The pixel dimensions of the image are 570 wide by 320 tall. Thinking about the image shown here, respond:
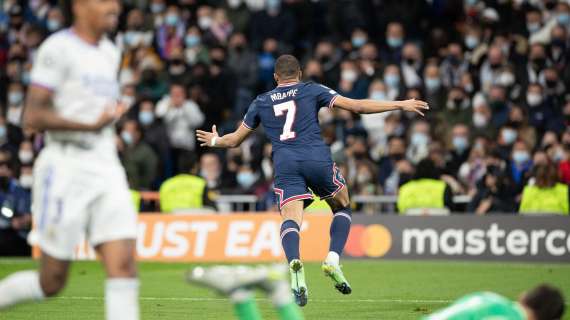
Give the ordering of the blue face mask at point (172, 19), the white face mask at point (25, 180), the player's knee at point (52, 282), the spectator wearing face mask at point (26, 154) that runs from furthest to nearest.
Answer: the blue face mask at point (172, 19) < the spectator wearing face mask at point (26, 154) < the white face mask at point (25, 180) < the player's knee at point (52, 282)

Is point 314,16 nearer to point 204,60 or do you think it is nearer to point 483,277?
point 204,60

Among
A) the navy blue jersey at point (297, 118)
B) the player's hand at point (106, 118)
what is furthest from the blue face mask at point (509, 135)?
the player's hand at point (106, 118)

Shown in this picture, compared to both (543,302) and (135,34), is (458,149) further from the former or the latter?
(543,302)

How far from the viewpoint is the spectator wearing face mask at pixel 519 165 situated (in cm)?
2052

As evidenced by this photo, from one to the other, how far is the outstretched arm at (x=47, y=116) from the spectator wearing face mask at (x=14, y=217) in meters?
15.1

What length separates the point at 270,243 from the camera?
1984cm

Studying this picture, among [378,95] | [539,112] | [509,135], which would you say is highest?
[378,95]

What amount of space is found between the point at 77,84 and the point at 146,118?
16.8 metres

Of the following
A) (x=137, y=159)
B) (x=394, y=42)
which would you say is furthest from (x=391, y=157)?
(x=137, y=159)

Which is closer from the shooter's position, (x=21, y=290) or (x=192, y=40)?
(x=21, y=290)

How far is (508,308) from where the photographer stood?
613cm

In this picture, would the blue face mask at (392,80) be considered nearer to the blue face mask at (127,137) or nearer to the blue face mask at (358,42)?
the blue face mask at (358,42)

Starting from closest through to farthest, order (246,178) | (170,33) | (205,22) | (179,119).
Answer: (246,178) → (179,119) → (170,33) → (205,22)

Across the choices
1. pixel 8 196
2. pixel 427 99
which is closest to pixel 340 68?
pixel 427 99
